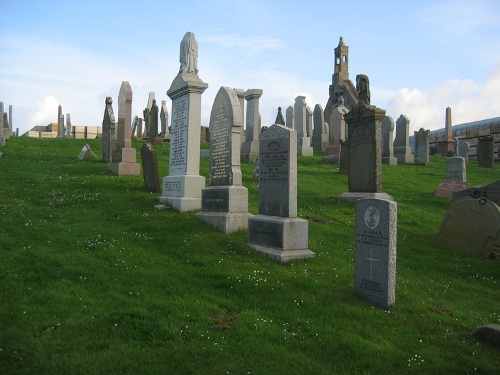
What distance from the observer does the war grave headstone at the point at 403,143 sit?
96.3 ft

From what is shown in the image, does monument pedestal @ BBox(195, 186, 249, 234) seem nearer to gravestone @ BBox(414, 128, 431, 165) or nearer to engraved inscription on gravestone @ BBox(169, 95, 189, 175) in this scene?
engraved inscription on gravestone @ BBox(169, 95, 189, 175)

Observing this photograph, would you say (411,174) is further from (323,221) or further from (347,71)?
(347,71)

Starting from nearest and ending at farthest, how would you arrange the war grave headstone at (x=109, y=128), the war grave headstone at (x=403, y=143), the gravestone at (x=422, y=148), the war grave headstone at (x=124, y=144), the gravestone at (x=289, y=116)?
the war grave headstone at (x=124, y=144)
the war grave headstone at (x=109, y=128)
the gravestone at (x=422, y=148)
the war grave headstone at (x=403, y=143)
the gravestone at (x=289, y=116)

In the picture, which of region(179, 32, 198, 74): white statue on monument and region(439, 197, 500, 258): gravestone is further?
region(179, 32, 198, 74): white statue on monument

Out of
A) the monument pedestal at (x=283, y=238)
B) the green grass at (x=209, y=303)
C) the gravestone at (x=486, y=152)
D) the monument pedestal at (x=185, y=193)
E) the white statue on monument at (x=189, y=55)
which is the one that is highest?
the white statue on monument at (x=189, y=55)

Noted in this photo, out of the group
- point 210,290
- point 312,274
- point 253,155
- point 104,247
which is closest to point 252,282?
point 210,290

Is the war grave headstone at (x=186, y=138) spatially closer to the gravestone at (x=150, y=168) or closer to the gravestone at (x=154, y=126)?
the gravestone at (x=150, y=168)

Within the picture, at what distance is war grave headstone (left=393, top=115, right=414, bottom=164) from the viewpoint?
96.3 feet

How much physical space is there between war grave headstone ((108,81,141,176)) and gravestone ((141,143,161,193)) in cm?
330

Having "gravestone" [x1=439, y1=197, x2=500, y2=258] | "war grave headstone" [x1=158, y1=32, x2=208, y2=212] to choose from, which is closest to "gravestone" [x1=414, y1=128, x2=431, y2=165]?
"gravestone" [x1=439, y1=197, x2=500, y2=258]

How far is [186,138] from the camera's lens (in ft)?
40.2

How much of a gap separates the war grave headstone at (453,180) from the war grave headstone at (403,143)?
36.4 feet

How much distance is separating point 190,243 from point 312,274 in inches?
98.1

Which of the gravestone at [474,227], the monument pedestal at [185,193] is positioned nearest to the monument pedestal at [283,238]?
the monument pedestal at [185,193]
